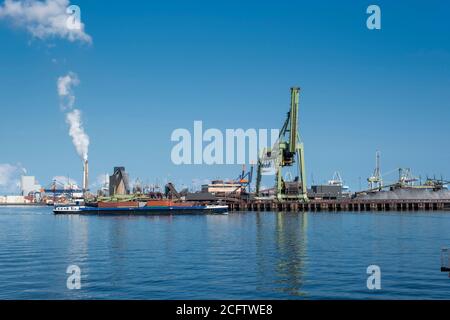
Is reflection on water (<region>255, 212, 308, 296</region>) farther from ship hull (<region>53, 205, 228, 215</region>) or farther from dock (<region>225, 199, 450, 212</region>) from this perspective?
dock (<region>225, 199, 450, 212</region>)

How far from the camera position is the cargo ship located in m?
101

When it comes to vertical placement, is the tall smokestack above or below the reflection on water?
above

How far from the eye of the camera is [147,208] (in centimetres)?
10200

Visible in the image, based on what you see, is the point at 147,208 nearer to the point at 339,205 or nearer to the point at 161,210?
the point at 161,210

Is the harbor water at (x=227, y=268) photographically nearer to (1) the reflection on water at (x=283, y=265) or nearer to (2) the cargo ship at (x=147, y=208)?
(1) the reflection on water at (x=283, y=265)

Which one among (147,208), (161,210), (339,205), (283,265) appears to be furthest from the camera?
(339,205)

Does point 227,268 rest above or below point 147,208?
below

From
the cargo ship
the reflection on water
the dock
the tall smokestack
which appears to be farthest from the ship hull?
the reflection on water

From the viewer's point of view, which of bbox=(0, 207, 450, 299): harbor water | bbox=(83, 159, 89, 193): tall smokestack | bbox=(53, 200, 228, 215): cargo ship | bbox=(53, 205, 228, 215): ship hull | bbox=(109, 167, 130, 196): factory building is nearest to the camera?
bbox=(0, 207, 450, 299): harbor water

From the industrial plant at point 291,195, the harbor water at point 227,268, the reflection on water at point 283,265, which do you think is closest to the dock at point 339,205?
the industrial plant at point 291,195

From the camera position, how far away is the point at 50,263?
30.3 meters

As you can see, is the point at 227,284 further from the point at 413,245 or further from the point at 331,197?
the point at 331,197

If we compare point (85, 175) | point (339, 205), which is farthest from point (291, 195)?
point (85, 175)
